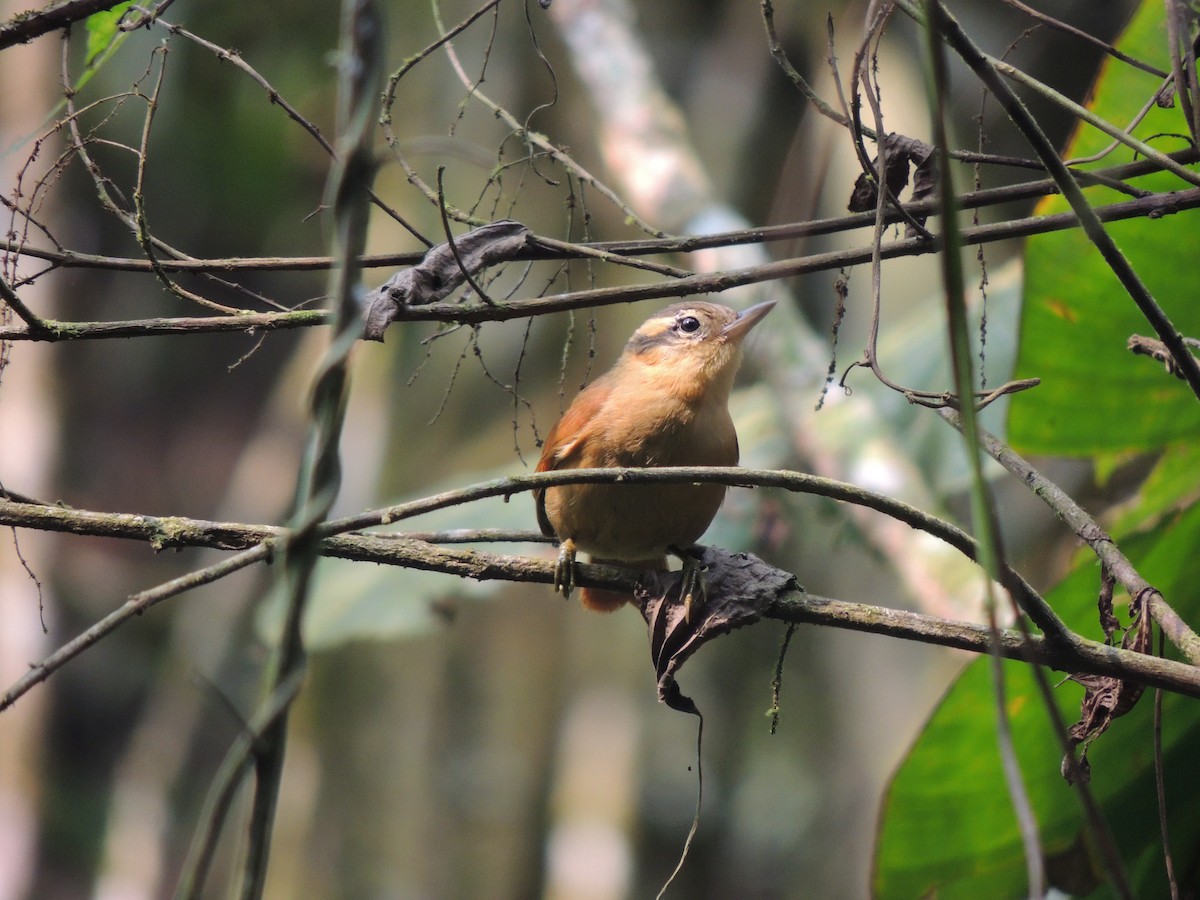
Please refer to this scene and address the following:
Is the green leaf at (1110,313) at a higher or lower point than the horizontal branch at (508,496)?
higher

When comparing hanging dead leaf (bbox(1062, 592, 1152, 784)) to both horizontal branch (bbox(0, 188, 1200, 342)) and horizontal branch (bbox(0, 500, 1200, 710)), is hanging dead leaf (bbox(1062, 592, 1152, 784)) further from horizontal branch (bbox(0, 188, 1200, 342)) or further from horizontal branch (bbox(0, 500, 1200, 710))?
horizontal branch (bbox(0, 188, 1200, 342))

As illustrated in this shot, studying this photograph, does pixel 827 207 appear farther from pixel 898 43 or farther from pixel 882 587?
pixel 882 587

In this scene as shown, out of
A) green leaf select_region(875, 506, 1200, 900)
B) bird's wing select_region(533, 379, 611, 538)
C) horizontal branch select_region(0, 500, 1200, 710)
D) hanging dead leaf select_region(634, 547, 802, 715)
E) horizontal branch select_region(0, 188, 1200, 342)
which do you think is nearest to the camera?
horizontal branch select_region(0, 500, 1200, 710)

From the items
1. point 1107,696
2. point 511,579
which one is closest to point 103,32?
point 511,579

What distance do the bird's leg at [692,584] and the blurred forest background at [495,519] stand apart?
1761 millimetres

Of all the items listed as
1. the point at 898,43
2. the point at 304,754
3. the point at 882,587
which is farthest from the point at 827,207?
the point at 304,754

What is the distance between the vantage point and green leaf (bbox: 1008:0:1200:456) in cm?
271

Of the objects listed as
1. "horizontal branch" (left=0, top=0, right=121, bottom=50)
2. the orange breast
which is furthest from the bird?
"horizontal branch" (left=0, top=0, right=121, bottom=50)

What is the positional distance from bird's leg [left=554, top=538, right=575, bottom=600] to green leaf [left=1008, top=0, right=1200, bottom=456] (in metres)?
1.29

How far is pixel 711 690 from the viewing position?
30.6 feet

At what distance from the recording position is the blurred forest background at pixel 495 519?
5426mm

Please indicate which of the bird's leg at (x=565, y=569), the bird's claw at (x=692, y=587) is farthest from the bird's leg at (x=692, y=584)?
the bird's leg at (x=565, y=569)

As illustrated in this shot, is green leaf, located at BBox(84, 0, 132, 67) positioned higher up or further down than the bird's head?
further down

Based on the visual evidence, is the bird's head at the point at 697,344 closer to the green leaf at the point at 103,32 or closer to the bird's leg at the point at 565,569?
the bird's leg at the point at 565,569
